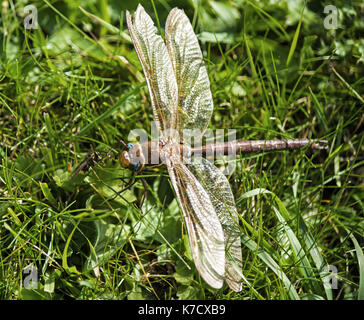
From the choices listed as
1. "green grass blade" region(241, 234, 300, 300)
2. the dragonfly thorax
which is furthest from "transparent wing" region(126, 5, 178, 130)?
"green grass blade" region(241, 234, 300, 300)

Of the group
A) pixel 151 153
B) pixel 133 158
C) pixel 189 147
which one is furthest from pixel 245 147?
pixel 133 158

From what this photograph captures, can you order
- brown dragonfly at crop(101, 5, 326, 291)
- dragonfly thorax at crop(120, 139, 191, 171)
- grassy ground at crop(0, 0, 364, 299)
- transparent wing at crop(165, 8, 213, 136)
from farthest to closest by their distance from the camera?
transparent wing at crop(165, 8, 213, 136), dragonfly thorax at crop(120, 139, 191, 171), grassy ground at crop(0, 0, 364, 299), brown dragonfly at crop(101, 5, 326, 291)

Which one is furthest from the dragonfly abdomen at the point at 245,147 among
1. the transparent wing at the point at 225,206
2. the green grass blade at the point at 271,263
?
the green grass blade at the point at 271,263

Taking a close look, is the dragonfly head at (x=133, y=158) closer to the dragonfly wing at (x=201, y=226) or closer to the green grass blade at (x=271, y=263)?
the dragonfly wing at (x=201, y=226)

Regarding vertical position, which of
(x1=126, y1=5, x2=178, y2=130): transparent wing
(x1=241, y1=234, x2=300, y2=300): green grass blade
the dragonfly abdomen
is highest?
(x1=126, y1=5, x2=178, y2=130): transparent wing

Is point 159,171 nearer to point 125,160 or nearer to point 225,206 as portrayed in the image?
point 125,160

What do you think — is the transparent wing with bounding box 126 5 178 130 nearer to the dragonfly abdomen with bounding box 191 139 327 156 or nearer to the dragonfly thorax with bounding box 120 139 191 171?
the dragonfly thorax with bounding box 120 139 191 171
